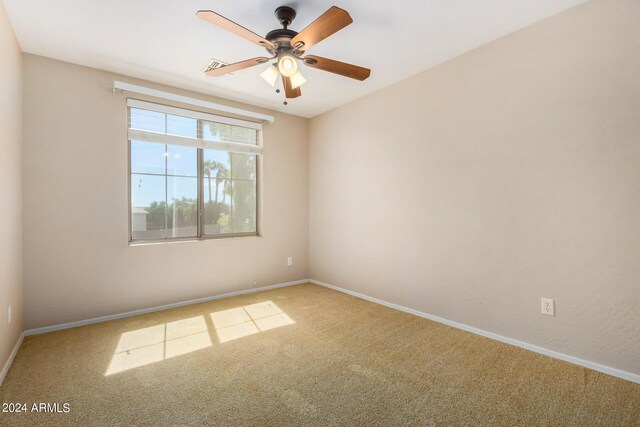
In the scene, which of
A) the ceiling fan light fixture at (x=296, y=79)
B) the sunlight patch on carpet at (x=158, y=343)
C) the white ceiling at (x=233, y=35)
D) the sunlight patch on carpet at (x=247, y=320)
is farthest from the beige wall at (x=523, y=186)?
the sunlight patch on carpet at (x=158, y=343)

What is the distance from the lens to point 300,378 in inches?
80.5

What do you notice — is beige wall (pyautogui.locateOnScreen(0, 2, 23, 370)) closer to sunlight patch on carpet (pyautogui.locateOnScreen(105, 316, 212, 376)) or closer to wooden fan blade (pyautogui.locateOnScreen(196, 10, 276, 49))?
sunlight patch on carpet (pyautogui.locateOnScreen(105, 316, 212, 376))

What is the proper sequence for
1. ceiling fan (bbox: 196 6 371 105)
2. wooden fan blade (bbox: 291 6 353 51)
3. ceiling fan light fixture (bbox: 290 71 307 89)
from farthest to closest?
ceiling fan light fixture (bbox: 290 71 307 89)
ceiling fan (bbox: 196 6 371 105)
wooden fan blade (bbox: 291 6 353 51)

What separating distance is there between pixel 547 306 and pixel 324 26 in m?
2.58

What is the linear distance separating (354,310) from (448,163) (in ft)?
6.09

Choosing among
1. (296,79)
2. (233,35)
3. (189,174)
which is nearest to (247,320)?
(189,174)

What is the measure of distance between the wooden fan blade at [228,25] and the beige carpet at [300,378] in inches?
89.0

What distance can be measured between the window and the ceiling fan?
1402 millimetres

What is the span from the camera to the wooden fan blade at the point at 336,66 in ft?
7.20

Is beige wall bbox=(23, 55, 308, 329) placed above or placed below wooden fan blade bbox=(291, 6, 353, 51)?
below

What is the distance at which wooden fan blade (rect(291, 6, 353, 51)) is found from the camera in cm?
168

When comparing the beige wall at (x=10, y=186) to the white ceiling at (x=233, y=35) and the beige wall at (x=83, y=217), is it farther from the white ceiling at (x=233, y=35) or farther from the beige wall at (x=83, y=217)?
the white ceiling at (x=233, y=35)

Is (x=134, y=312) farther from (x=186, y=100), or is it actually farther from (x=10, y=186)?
(x=186, y=100)

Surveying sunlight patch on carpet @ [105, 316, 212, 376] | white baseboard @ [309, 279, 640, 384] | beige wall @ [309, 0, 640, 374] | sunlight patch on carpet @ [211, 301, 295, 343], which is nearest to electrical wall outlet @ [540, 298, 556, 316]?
beige wall @ [309, 0, 640, 374]
